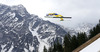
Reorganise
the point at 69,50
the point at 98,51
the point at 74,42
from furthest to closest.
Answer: the point at 74,42
the point at 69,50
the point at 98,51

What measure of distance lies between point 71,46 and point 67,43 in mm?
9252

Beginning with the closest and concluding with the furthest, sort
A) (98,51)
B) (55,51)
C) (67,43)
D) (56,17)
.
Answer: (98,51), (56,17), (67,43), (55,51)

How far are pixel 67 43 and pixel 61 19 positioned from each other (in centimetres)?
4991

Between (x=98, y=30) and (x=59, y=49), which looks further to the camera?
(x=98, y=30)

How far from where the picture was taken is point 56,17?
36281mm

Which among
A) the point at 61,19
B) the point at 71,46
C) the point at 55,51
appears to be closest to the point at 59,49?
the point at 55,51

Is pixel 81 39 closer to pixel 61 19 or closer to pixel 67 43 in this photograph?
pixel 67 43

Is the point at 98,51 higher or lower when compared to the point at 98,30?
higher

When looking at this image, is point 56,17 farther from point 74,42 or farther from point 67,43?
point 67,43

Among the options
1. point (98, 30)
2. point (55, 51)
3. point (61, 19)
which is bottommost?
point (55, 51)

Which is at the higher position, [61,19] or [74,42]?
[61,19]

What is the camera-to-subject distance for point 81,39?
251 ft

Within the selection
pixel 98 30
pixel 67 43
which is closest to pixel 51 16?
pixel 67 43

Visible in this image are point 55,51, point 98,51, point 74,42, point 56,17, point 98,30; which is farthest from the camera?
point 98,30
